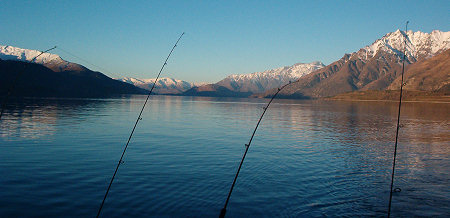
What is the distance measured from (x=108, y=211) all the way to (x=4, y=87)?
205766 mm

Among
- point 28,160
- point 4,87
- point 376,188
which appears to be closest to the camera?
point 376,188

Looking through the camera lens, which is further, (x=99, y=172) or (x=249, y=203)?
(x=99, y=172)

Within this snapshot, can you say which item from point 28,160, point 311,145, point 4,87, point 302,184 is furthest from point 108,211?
point 4,87

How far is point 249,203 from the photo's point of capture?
14680mm

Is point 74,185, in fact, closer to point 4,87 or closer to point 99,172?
point 99,172

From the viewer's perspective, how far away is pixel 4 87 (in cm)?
17925

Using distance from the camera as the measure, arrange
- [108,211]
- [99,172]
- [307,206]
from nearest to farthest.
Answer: [108,211] → [307,206] → [99,172]

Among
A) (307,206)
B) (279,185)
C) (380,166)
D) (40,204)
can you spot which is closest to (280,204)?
(307,206)

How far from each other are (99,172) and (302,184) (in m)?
12.2

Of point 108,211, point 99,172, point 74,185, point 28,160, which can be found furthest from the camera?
point 28,160

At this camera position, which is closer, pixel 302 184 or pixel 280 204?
pixel 280 204

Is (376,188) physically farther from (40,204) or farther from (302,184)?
(40,204)

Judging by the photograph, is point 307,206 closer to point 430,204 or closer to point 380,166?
point 430,204

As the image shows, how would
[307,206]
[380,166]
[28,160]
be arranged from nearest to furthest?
[307,206] → [28,160] → [380,166]
